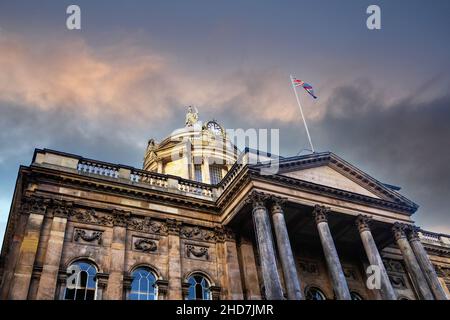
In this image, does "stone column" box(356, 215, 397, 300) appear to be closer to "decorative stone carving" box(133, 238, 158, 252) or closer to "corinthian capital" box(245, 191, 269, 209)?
"corinthian capital" box(245, 191, 269, 209)

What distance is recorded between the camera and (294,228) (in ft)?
65.7

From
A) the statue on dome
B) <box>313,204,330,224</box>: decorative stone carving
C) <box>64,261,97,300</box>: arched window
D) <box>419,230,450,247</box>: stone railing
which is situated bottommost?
<box>64,261,97,300</box>: arched window

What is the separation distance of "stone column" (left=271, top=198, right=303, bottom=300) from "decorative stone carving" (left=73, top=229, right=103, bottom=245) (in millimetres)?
7314

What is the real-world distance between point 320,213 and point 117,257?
9061 millimetres

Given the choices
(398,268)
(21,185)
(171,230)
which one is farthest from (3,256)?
(398,268)

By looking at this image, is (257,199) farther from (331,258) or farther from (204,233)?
(331,258)

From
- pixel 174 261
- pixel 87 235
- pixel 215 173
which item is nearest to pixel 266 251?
pixel 174 261

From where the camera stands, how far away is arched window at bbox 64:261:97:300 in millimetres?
14461

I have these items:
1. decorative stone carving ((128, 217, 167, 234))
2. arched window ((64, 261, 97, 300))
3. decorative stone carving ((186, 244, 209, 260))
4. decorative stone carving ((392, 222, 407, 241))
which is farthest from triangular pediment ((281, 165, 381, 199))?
arched window ((64, 261, 97, 300))

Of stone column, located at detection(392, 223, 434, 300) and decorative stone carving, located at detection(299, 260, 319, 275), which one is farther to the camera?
decorative stone carving, located at detection(299, 260, 319, 275)

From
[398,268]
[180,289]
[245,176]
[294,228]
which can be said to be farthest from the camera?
[398,268]

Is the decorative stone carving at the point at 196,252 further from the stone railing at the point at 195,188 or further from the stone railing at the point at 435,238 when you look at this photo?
the stone railing at the point at 435,238
